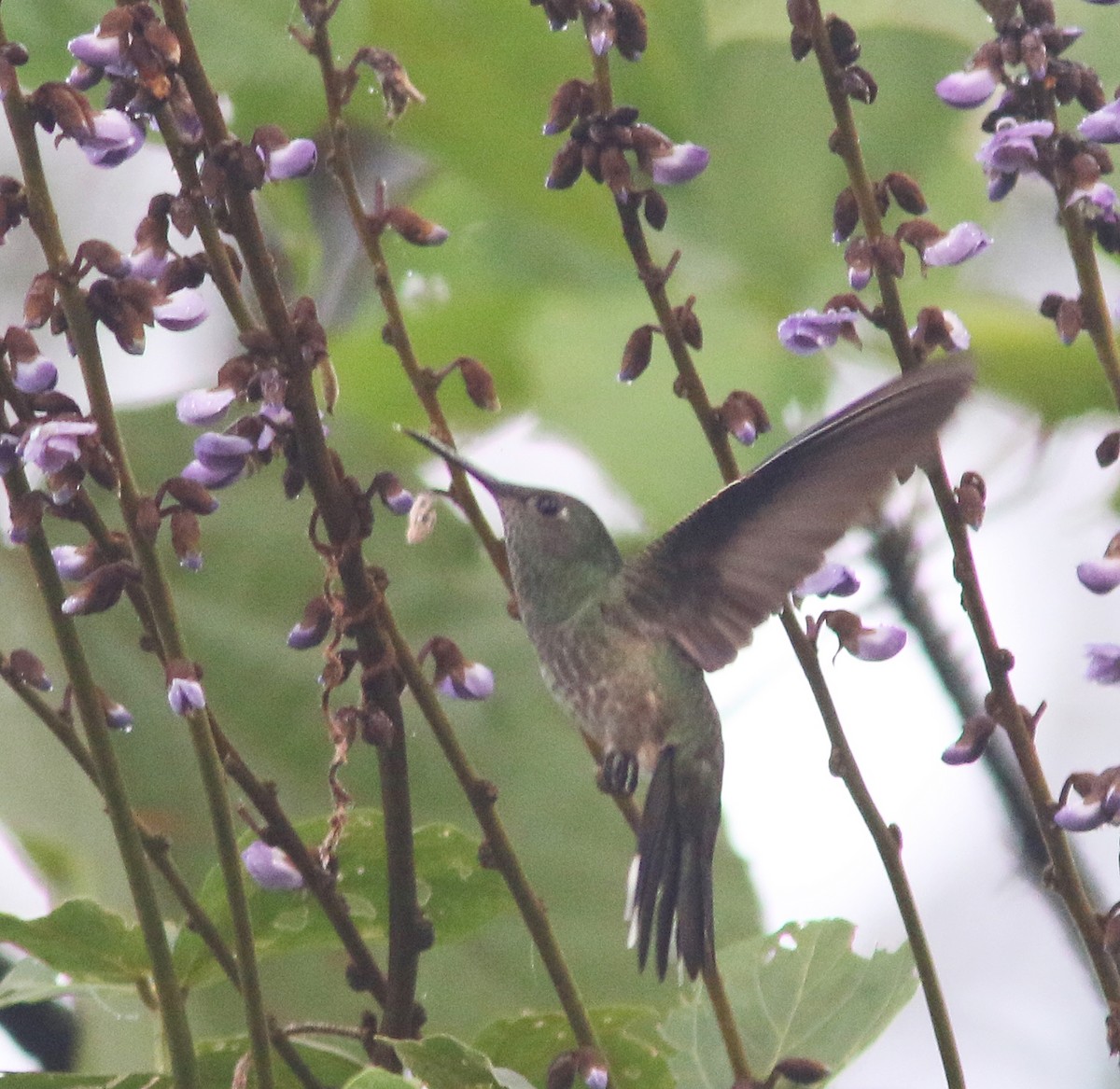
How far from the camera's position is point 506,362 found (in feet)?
6.49

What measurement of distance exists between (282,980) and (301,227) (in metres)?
0.96

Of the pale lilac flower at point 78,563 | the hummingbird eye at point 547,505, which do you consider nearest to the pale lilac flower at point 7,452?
the pale lilac flower at point 78,563

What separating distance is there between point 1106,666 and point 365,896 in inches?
23.8

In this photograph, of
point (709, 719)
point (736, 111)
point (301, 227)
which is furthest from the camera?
point (301, 227)

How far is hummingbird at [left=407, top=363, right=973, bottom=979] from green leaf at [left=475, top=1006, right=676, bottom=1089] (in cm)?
6

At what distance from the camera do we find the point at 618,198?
1.06 meters

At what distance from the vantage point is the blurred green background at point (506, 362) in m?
1.61

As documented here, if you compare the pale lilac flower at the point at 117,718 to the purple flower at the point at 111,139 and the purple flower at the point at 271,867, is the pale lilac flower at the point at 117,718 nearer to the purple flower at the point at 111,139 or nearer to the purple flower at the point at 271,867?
the purple flower at the point at 271,867

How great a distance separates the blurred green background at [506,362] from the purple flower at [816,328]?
1.93 feet

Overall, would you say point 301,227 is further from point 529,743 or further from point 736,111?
point 529,743

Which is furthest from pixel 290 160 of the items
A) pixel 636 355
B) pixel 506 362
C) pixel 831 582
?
pixel 506 362

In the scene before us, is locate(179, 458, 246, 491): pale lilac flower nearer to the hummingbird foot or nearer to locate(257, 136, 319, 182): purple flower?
locate(257, 136, 319, 182): purple flower

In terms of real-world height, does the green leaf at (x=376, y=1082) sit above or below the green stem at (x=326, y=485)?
below

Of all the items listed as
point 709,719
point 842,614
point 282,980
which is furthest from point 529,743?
point 842,614
